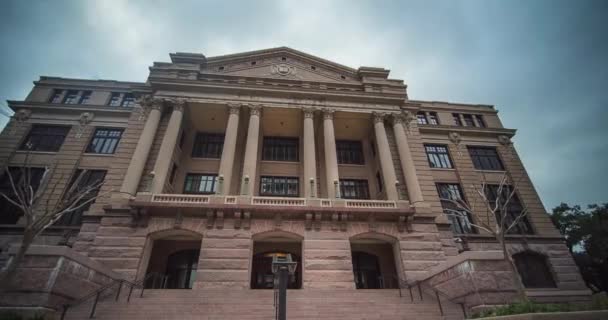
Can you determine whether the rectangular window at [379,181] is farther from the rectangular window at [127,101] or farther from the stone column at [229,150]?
the rectangular window at [127,101]

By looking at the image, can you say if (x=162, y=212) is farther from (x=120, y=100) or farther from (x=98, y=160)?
(x=120, y=100)

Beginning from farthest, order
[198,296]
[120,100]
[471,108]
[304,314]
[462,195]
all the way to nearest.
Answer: [471,108]
[120,100]
[462,195]
[198,296]
[304,314]

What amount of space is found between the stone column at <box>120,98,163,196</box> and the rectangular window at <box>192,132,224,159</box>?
4.29m

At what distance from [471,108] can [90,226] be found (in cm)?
3642

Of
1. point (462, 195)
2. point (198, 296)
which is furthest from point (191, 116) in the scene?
point (462, 195)

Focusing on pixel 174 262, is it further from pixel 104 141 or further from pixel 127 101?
pixel 127 101

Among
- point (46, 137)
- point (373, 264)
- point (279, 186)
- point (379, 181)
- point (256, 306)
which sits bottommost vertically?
point (256, 306)

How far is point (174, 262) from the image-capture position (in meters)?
18.1

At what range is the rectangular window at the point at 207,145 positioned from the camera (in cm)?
2302

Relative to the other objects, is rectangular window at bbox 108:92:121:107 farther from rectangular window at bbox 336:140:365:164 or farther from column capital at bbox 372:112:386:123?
column capital at bbox 372:112:386:123

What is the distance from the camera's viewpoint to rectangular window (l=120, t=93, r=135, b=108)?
81.4ft

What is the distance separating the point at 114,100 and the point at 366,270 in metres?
28.3

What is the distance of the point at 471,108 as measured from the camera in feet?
94.8

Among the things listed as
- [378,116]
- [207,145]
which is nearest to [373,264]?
[378,116]
